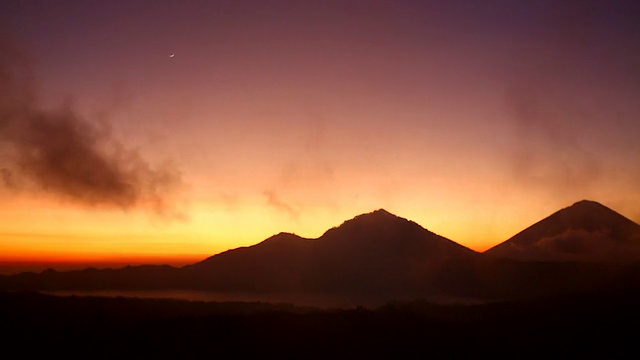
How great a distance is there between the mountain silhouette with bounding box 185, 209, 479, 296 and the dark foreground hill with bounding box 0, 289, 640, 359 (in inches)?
4350

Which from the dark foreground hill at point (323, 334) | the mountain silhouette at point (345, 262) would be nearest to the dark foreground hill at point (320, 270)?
the mountain silhouette at point (345, 262)

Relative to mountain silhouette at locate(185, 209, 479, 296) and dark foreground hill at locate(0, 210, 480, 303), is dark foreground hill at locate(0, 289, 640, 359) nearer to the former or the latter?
dark foreground hill at locate(0, 210, 480, 303)

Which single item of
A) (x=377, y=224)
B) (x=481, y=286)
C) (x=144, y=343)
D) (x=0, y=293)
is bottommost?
(x=144, y=343)

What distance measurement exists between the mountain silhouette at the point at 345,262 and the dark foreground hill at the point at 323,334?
11048cm

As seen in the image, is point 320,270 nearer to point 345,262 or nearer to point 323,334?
point 345,262

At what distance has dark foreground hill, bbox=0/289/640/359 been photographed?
34.5 metres

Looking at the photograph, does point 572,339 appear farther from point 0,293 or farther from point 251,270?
point 251,270

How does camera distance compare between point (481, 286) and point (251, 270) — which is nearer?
point (481, 286)

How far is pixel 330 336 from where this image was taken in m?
37.6

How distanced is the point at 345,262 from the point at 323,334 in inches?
5780

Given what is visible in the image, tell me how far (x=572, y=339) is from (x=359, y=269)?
141m

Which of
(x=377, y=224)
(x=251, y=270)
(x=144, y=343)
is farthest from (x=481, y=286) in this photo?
(x=144, y=343)

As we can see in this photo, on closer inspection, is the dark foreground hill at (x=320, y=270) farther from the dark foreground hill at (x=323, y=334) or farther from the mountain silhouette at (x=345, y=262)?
the dark foreground hill at (x=323, y=334)

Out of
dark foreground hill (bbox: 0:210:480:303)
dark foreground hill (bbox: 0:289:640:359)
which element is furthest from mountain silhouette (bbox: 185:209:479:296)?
dark foreground hill (bbox: 0:289:640:359)
